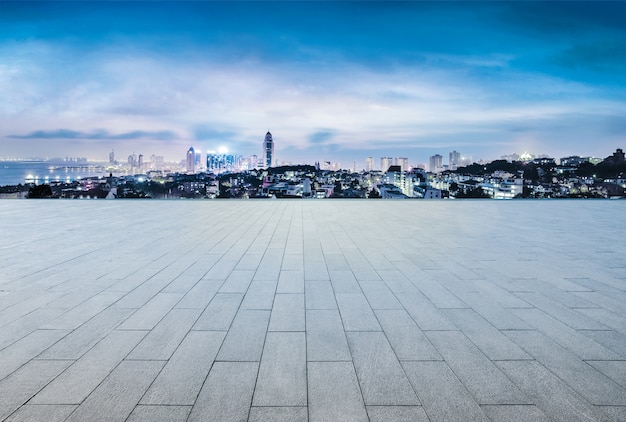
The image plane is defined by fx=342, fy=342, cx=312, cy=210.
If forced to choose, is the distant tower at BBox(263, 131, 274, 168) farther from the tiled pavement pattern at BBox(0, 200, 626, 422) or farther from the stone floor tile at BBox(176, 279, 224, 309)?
the stone floor tile at BBox(176, 279, 224, 309)

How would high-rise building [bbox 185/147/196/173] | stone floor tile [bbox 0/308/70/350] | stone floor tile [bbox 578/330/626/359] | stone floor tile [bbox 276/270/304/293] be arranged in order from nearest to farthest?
stone floor tile [bbox 578/330/626/359], stone floor tile [bbox 0/308/70/350], stone floor tile [bbox 276/270/304/293], high-rise building [bbox 185/147/196/173]

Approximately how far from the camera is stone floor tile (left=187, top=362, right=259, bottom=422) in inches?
71.0


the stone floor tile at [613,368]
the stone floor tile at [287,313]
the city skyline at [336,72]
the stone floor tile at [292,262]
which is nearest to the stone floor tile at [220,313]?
the stone floor tile at [287,313]

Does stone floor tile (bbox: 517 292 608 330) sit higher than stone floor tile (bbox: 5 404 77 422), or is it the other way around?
stone floor tile (bbox: 5 404 77 422)

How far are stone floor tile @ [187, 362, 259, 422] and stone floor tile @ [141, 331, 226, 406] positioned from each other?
60 millimetres

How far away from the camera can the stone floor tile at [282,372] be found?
1.95 m

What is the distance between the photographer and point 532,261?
5375 millimetres

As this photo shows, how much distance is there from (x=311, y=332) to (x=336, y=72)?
2693cm

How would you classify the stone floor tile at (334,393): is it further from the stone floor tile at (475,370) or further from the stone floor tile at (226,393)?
the stone floor tile at (475,370)

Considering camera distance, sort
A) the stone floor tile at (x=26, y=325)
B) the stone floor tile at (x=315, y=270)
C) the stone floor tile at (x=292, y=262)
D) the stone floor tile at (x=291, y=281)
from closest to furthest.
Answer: the stone floor tile at (x=26, y=325)
the stone floor tile at (x=291, y=281)
the stone floor tile at (x=315, y=270)
the stone floor tile at (x=292, y=262)

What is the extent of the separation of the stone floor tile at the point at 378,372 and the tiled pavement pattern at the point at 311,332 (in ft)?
0.04

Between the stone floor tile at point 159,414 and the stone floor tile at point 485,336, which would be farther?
the stone floor tile at point 485,336

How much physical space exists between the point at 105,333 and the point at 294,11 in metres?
21.8

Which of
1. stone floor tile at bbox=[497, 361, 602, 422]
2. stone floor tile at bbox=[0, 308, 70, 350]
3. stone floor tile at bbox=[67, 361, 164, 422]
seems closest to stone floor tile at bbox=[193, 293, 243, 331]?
stone floor tile at bbox=[67, 361, 164, 422]
